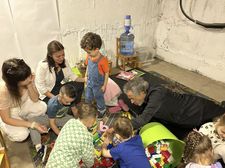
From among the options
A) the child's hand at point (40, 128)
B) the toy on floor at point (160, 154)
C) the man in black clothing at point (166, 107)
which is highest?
the man in black clothing at point (166, 107)

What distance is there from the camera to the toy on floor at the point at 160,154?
1.71m

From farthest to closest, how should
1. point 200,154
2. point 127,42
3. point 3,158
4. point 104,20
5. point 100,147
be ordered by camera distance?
point 127,42 < point 104,20 < point 100,147 < point 3,158 < point 200,154

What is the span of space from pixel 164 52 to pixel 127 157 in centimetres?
283

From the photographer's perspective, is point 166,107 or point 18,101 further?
point 166,107

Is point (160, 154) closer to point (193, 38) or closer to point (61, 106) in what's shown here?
point (61, 106)

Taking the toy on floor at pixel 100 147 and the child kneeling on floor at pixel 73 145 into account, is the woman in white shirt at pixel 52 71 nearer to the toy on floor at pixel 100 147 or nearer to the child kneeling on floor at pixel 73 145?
the toy on floor at pixel 100 147

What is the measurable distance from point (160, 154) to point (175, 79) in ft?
5.80

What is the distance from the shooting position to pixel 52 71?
2.28 m

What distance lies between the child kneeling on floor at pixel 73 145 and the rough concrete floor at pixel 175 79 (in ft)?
1.90

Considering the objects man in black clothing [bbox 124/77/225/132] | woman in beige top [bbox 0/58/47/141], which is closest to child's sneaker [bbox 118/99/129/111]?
man in black clothing [bbox 124/77/225/132]

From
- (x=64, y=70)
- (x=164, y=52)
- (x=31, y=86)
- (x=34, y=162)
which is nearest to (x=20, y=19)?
(x=64, y=70)

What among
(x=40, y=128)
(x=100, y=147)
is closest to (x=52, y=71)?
(x=40, y=128)

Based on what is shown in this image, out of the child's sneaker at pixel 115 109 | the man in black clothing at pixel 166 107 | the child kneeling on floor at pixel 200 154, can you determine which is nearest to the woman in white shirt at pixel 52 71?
the child's sneaker at pixel 115 109

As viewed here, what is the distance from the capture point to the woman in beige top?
1.70 metres
